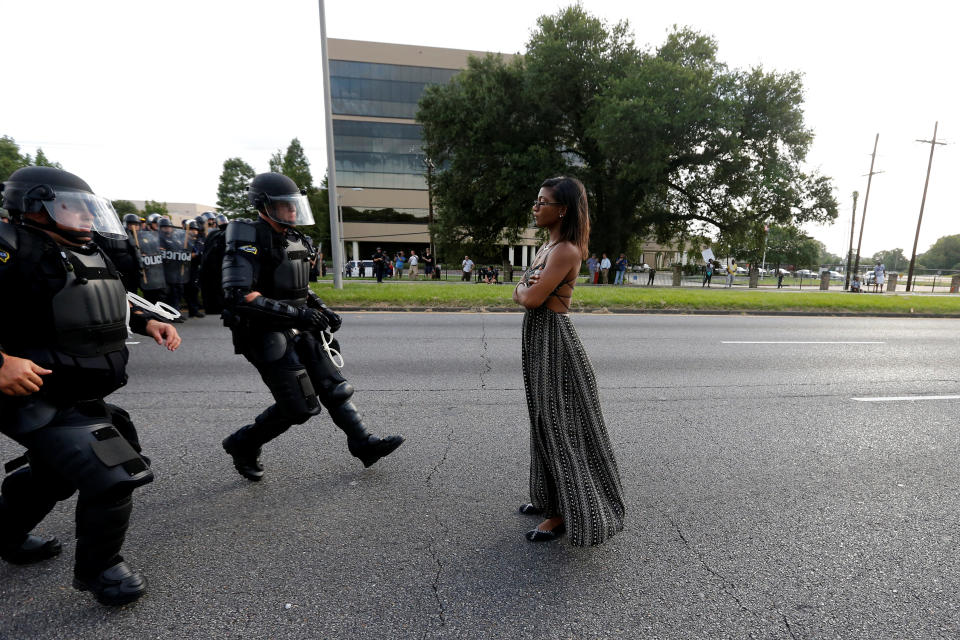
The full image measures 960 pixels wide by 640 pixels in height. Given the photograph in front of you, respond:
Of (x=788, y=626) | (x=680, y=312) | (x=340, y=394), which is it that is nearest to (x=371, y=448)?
(x=340, y=394)

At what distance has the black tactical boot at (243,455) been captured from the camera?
3084 mm

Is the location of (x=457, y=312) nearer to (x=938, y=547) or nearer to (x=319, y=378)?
(x=319, y=378)

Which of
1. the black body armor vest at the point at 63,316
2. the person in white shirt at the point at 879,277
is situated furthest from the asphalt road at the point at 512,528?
the person in white shirt at the point at 879,277

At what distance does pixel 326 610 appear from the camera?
200 cm

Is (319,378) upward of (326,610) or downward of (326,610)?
upward

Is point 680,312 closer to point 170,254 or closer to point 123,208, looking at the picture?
point 170,254

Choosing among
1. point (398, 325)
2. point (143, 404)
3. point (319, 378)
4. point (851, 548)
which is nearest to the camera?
point (851, 548)

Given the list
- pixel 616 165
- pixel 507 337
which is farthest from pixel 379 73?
pixel 507 337

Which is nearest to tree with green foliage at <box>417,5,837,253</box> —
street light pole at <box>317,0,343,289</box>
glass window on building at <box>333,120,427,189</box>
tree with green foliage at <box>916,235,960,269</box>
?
street light pole at <box>317,0,343,289</box>

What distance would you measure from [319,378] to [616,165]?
26934 millimetres

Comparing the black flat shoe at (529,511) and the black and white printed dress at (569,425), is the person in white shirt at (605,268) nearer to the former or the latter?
the black flat shoe at (529,511)

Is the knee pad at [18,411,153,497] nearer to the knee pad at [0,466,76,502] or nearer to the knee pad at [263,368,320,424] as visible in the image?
the knee pad at [0,466,76,502]

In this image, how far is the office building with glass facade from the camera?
2000 inches

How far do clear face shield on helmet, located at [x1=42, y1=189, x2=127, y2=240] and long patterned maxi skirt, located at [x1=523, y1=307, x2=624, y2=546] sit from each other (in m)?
1.90
